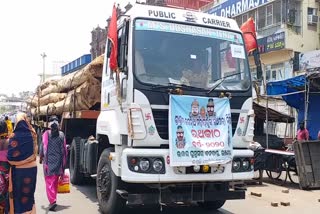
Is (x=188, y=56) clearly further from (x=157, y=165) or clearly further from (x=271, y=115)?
(x=271, y=115)

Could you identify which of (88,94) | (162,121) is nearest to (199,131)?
(162,121)

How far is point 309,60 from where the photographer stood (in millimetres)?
21578

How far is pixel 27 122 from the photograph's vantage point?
5461 millimetres

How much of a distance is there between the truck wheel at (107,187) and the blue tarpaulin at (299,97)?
7731 mm

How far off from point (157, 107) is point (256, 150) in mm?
5110

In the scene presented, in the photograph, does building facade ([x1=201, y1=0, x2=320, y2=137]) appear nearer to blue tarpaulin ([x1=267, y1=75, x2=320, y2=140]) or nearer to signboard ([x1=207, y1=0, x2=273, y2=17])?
signboard ([x1=207, y1=0, x2=273, y2=17])

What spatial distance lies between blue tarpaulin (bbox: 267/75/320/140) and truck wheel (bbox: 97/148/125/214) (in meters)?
7.73

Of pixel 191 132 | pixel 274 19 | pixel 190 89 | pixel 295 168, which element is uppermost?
pixel 274 19

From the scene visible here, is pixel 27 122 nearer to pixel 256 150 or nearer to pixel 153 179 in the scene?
pixel 153 179

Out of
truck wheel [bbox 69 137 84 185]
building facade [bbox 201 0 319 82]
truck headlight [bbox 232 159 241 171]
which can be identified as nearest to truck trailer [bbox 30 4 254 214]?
truck headlight [bbox 232 159 241 171]

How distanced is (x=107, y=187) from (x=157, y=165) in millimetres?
1156

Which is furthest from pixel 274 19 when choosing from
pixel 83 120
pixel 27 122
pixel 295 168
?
pixel 27 122

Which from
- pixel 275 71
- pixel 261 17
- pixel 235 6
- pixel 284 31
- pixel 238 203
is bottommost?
pixel 238 203

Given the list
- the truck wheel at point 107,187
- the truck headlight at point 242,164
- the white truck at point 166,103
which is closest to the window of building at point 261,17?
the white truck at point 166,103
